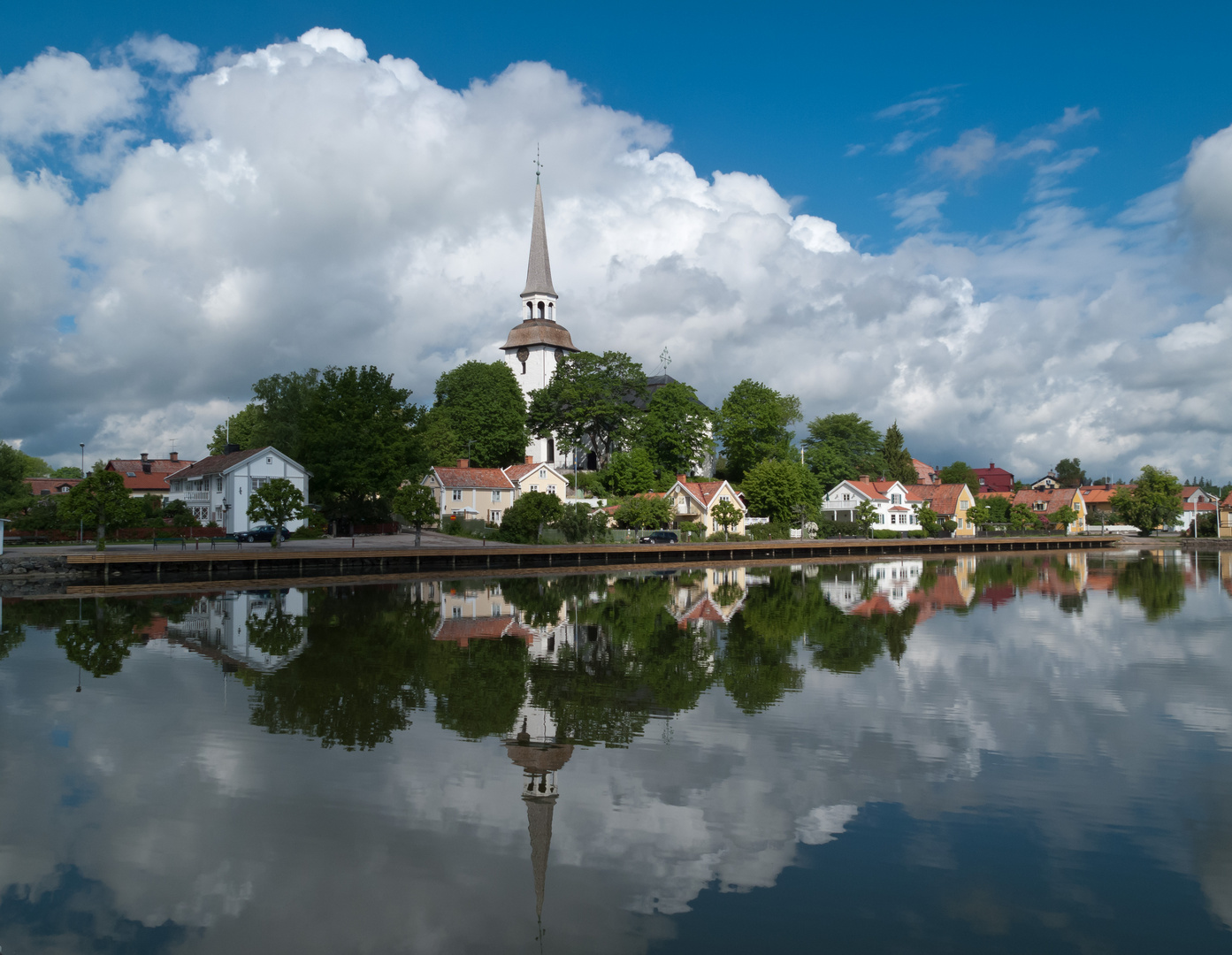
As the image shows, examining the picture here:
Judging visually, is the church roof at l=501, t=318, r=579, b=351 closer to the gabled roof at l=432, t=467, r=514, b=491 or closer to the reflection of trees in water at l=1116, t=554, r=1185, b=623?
the gabled roof at l=432, t=467, r=514, b=491

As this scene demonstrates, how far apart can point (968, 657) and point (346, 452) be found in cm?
4664

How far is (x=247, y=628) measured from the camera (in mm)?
26062

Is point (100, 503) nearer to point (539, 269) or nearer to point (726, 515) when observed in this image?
point (726, 515)

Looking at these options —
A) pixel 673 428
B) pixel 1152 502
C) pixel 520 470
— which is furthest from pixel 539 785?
pixel 1152 502

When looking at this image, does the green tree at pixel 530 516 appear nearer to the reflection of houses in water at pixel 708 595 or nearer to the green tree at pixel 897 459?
the reflection of houses in water at pixel 708 595

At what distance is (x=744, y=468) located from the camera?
83500 mm

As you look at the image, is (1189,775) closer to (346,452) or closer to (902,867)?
(902,867)

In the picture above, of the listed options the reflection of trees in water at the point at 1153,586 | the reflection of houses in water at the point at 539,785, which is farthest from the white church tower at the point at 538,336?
the reflection of houses in water at the point at 539,785

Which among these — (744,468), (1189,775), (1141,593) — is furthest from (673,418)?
(1189,775)

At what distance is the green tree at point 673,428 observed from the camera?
3036 inches

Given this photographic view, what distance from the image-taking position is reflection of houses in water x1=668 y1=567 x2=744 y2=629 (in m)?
29.9

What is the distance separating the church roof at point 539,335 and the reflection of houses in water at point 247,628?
5959 centimetres

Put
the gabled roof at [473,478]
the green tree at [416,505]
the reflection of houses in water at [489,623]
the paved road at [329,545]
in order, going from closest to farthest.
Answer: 1. the reflection of houses in water at [489,623]
2. the paved road at [329,545]
3. the green tree at [416,505]
4. the gabled roof at [473,478]

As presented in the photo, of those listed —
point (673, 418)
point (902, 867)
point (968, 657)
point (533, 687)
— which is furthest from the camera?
point (673, 418)
